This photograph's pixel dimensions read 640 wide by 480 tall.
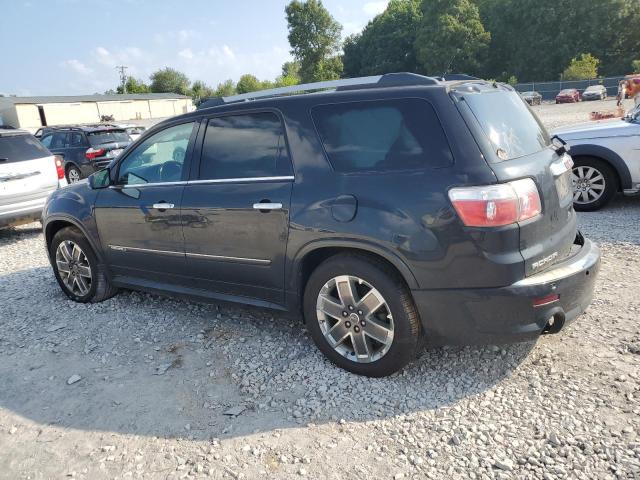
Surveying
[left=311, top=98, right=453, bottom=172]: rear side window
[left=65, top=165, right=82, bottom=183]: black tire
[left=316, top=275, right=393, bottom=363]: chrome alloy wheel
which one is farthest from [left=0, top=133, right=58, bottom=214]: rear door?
[left=316, top=275, right=393, bottom=363]: chrome alloy wheel

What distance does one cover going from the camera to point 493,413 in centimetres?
288

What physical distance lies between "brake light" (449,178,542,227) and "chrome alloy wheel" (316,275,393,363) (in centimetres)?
73

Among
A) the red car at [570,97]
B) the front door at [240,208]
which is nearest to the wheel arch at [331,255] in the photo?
the front door at [240,208]

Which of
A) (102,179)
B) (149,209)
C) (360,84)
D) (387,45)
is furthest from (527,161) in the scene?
(387,45)

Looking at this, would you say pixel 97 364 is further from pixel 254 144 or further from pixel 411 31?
pixel 411 31

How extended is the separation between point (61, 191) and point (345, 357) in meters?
3.54

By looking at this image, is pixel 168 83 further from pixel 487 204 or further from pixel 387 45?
pixel 487 204

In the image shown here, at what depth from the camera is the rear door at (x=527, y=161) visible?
285 centimetres

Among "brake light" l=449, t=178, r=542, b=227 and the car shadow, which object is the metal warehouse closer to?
the car shadow

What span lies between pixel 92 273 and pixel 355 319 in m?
2.97

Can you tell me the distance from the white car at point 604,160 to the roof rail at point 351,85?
173 inches

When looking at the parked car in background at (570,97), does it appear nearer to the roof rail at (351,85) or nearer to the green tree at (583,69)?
the green tree at (583,69)

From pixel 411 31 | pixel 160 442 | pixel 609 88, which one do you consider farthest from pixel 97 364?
pixel 411 31

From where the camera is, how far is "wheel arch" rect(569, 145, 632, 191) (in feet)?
22.0
